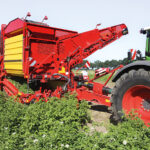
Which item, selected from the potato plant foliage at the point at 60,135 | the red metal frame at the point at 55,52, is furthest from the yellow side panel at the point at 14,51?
the potato plant foliage at the point at 60,135

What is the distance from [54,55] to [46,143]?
3.08 metres

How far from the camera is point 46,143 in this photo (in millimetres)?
2471

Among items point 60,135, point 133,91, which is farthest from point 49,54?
point 60,135

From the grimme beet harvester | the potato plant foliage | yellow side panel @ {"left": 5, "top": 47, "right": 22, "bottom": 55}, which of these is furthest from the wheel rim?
yellow side panel @ {"left": 5, "top": 47, "right": 22, "bottom": 55}

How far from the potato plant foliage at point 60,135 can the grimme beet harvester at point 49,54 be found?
1.20 meters

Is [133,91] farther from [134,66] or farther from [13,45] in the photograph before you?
[13,45]

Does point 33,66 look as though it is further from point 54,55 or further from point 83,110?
point 83,110

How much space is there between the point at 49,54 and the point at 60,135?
3.01 metres

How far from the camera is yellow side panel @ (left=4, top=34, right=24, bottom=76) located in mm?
4812

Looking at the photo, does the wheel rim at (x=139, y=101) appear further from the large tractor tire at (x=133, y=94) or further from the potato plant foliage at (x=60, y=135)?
the potato plant foliage at (x=60, y=135)

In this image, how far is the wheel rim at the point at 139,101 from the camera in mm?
3328

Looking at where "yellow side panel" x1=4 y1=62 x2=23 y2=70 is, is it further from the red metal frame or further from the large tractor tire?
the large tractor tire

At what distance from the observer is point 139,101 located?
11.4ft

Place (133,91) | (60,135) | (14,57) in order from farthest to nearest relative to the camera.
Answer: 1. (14,57)
2. (133,91)
3. (60,135)
